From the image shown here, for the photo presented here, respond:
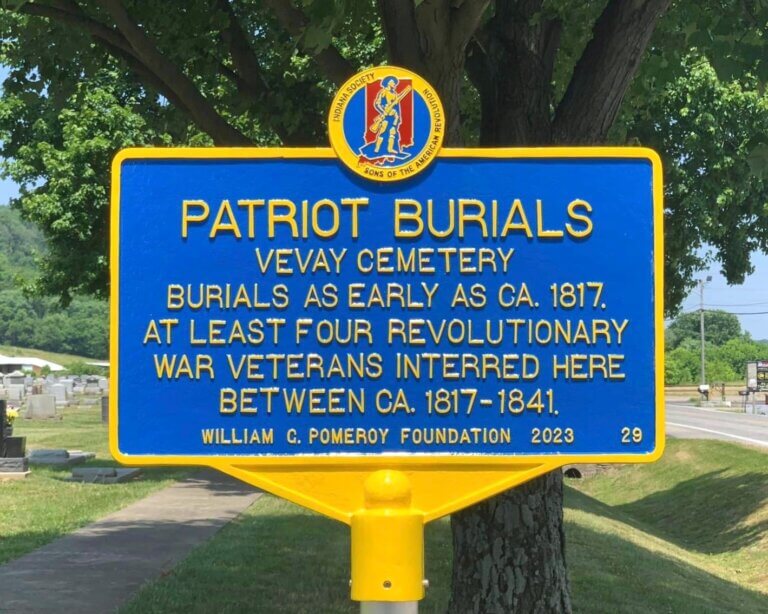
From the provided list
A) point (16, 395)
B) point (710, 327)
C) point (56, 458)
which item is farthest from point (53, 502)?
point (710, 327)

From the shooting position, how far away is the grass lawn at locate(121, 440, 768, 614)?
9.01 metres

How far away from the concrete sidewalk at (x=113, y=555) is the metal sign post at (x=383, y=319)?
534 cm

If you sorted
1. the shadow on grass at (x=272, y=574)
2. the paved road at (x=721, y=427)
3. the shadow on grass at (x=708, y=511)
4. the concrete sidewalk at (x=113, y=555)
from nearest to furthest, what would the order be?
the shadow on grass at (x=272, y=574) → the concrete sidewalk at (x=113, y=555) → the shadow on grass at (x=708, y=511) → the paved road at (x=721, y=427)

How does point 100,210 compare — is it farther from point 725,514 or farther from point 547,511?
point 547,511

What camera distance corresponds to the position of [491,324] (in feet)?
12.7

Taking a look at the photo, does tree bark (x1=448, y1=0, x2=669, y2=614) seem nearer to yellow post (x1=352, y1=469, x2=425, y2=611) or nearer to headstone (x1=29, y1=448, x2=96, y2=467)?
yellow post (x1=352, y1=469, x2=425, y2=611)

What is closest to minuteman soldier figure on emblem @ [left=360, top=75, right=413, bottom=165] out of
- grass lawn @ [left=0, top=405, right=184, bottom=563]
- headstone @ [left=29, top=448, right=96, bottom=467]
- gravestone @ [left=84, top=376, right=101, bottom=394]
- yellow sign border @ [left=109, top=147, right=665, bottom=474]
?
yellow sign border @ [left=109, top=147, right=665, bottom=474]

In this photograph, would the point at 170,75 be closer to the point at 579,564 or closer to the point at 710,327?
the point at 579,564

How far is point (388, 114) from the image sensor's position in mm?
3811

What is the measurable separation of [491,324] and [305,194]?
81cm

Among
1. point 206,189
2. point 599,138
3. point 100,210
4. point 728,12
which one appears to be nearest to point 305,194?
point 206,189

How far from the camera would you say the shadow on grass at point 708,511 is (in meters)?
19.0

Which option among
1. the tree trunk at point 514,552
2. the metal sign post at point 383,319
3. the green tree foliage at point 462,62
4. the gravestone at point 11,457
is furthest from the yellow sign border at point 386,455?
the gravestone at point 11,457

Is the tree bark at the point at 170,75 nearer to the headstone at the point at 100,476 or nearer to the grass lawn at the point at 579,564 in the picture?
the grass lawn at the point at 579,564
